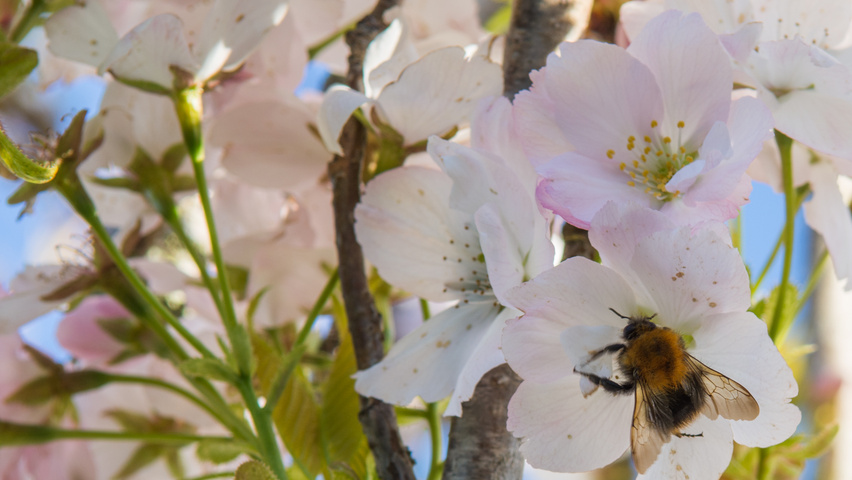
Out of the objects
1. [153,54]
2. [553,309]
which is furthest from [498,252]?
[153,54]

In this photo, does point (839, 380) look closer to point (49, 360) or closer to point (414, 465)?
point (414, 465)

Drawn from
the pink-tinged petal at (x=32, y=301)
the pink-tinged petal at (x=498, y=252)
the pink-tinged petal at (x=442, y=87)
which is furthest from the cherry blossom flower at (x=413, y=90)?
the pink-tinged petal at (x=32, y=301)

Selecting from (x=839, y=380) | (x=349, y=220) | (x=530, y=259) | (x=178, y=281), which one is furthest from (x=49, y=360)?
(x=839, y=380)

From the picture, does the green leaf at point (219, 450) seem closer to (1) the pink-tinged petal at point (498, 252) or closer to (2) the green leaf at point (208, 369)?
(2) the green leaf at point (208, 369)

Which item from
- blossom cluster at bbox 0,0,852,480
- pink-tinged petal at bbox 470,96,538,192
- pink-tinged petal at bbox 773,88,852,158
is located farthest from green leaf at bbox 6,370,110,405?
pink-tinged petal at bbox 773,88,852,158

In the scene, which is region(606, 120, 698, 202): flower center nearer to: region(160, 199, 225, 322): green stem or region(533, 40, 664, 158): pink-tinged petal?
region(533, 40, 664, 158): pink-tinged petal
